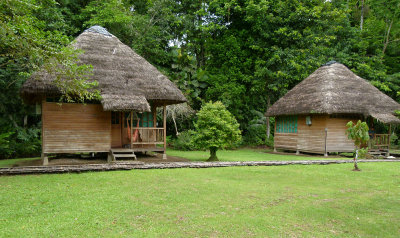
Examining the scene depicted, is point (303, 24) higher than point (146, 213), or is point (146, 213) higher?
point (303, 24)

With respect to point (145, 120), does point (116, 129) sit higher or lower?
lower

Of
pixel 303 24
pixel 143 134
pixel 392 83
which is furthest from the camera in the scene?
pixel 392 83

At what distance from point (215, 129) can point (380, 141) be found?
11.0m

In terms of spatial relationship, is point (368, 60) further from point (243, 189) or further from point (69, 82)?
point (69, 82)

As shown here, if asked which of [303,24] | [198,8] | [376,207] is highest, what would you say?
[198,8]

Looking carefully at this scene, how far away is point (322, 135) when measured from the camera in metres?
16.5

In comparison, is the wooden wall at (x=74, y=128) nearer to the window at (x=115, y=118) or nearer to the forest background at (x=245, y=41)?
the window at (x=115, y=118)

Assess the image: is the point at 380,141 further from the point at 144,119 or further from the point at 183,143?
the point at 144,119

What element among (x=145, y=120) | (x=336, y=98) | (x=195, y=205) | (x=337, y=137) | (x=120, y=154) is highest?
(x=336, y=98)

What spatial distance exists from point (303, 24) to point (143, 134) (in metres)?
15.2

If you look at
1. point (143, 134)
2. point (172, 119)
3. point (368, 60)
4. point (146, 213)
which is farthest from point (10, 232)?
point (368, 60)

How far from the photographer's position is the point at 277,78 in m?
22.7

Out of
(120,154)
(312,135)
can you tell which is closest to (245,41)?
(312,135)

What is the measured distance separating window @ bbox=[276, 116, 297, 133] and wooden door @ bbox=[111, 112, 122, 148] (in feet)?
33.8
